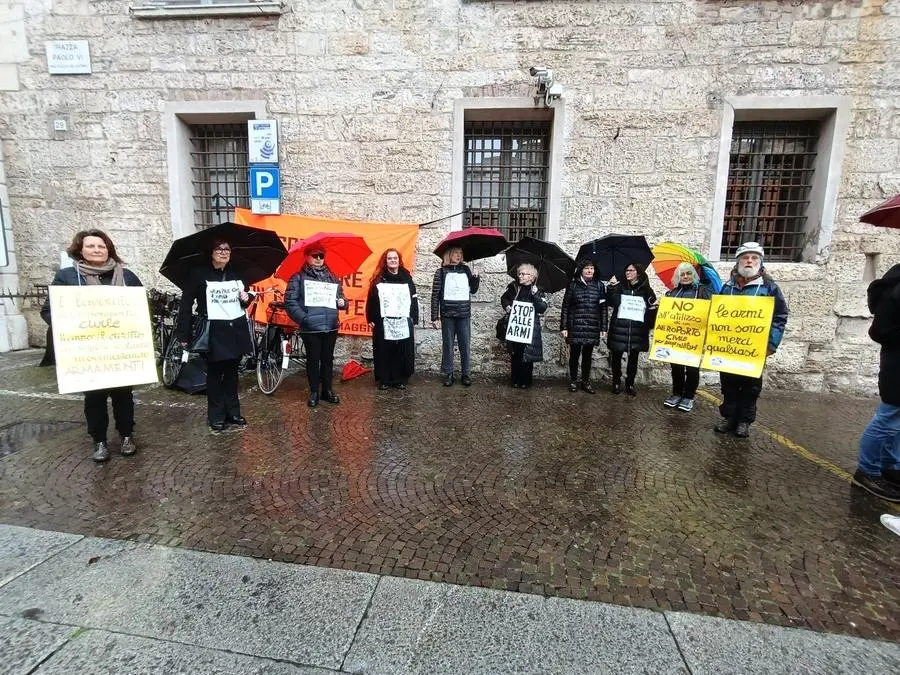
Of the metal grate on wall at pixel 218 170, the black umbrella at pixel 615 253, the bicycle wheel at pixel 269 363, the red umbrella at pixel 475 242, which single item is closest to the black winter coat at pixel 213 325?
the bicycle wheel at pixel 269 363

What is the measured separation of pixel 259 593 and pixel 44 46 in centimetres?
932

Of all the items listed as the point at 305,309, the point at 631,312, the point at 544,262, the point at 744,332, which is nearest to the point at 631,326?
the point at 631,312

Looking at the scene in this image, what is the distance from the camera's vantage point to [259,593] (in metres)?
2.46

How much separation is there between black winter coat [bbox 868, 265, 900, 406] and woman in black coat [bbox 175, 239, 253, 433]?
5254 millimetres

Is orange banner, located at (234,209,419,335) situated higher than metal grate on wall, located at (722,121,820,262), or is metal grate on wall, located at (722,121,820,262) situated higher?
metal grate on wall, located at (722,121,820,262)

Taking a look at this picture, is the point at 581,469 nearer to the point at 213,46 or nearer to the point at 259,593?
the point at 259,593

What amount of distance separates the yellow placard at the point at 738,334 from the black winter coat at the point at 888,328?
958mm

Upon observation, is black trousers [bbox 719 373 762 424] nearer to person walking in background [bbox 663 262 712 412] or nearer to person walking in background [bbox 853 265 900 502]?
person walking in background [bbox 663 262 712 412]

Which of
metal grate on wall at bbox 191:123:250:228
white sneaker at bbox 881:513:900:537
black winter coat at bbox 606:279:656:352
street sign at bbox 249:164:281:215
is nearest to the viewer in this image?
white sneaker at bbox 881:513:900:537

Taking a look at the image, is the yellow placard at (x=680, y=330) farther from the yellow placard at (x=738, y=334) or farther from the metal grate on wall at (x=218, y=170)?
the metal grate on wall at (x=218, y=170)

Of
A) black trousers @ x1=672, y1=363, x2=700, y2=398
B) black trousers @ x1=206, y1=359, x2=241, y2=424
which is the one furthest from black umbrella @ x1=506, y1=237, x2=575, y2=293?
black trousers @ x1=206, y1=359, x2=241, y2=424

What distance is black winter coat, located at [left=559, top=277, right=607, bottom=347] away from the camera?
6.22m

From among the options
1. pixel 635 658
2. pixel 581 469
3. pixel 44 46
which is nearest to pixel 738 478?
pixel 581 469

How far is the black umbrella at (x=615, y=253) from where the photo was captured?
19.5 feet
